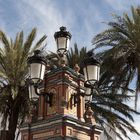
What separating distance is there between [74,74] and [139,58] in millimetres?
9908

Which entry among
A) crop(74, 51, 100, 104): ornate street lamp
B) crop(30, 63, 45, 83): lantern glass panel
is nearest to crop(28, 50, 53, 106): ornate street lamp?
crop(30, 63, 45, 83): lantern glass panel

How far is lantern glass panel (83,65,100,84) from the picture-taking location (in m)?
8.27

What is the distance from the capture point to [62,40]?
30.5 feet

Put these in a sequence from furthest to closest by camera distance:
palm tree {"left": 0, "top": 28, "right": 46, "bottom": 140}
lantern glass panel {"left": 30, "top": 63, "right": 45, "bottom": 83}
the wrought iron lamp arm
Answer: palm tree {"left": 0, "top": 28, "right": 46, "bottom": 140} → the wrought iron lamp arm → lantern glass panel {"left": 30, "top": 63, "right": 45, "bottom": 83}

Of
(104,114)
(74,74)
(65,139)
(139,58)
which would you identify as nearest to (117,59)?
(139,58)

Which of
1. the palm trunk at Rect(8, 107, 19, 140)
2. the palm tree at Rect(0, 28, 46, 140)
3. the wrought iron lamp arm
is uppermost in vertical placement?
the palm tree at Rect(0, 28, 46, 140)

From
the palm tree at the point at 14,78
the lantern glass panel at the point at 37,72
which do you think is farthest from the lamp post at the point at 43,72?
the palm tree at the point at 14,78

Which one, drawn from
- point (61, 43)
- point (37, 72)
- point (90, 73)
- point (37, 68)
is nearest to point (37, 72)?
point (37, 72)

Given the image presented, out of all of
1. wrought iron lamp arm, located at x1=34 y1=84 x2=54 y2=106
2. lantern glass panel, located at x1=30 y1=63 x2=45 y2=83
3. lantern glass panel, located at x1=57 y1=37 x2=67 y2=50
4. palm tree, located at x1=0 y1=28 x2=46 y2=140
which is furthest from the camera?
palm tree, located at x1=0 y1=28 x2=46 y2=140

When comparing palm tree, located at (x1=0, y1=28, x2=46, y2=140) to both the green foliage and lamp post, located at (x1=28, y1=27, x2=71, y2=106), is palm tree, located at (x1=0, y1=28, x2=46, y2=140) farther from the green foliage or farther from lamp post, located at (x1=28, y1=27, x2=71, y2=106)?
lamp post, located at (x1=28, y1=27, x2=71, y2=106)

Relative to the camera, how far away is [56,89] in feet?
27.7

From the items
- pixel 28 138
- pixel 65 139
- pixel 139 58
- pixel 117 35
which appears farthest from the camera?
pixel 117 35

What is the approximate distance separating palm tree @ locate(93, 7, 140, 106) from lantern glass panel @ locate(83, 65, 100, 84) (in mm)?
10059

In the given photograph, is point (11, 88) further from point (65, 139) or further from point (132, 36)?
point (65, 139)
